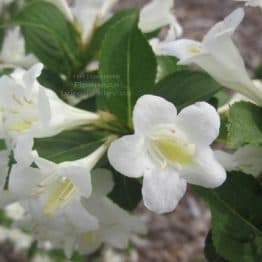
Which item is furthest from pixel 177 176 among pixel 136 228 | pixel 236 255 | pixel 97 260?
pixel 97 260

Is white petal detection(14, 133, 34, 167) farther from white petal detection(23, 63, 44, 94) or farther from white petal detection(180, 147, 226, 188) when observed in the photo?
white petal detection(180, 147, 226, 188)

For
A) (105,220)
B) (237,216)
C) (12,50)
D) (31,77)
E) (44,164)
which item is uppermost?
(31,77)

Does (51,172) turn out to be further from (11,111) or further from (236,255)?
(236,255)

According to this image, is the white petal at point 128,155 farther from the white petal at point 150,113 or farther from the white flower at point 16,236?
the white flower at point 16,236

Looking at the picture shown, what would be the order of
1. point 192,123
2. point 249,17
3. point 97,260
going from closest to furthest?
point 192,123, point 97,260, point 249,17

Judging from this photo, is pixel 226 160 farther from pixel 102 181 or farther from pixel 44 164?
pixel 44 164

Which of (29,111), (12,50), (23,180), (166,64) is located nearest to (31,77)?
(29,111)

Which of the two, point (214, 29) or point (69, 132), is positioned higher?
point (214, 29)
